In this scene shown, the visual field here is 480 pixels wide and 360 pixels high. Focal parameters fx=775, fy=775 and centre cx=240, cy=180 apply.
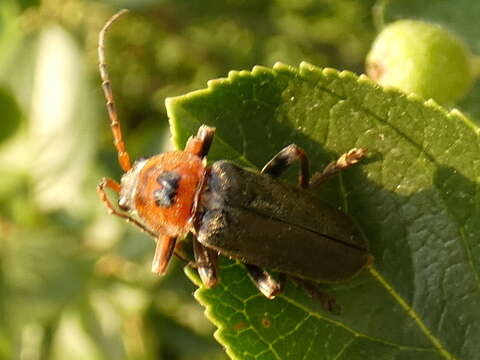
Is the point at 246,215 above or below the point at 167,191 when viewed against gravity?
below

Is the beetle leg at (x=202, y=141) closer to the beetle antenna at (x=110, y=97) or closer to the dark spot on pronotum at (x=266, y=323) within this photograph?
the dark spot on pronotum at (x=266, y=323)

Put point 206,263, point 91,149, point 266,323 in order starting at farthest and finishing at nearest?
1. point 91,149
2. point 206,263
3. point 266,323

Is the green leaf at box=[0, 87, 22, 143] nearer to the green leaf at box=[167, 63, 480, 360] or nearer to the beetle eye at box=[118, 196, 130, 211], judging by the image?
the beetle eye at box=[118, 196, 130, 211]

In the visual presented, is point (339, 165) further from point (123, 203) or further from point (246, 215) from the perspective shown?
point (123, 203)

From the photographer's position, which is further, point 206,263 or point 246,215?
point 246,215

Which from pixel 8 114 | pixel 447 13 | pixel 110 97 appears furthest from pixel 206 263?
pixel 8 114

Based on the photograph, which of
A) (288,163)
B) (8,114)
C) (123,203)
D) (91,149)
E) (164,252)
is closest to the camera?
(288,163)

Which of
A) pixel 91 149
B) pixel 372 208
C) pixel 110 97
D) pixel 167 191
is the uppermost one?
pixel 91 149

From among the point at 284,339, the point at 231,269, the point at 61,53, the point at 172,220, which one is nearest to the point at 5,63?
the point at 61,53
